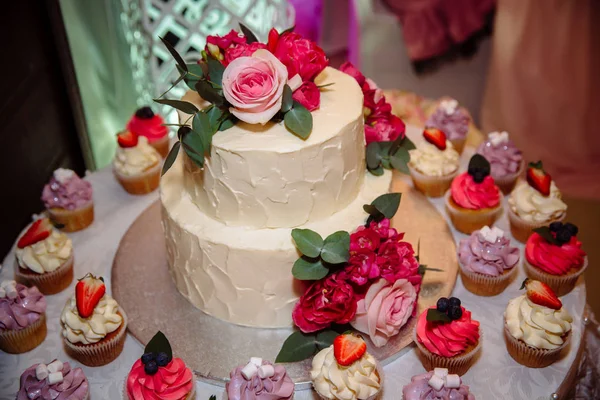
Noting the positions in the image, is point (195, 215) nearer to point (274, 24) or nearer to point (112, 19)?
point (274, 24)

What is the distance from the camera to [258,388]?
2365mm

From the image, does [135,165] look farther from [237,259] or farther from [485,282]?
[485,282]

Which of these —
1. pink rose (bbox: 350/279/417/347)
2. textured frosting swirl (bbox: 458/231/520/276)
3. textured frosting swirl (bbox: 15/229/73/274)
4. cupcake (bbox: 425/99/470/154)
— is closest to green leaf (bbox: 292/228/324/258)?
pink rose (bbox: 350/279/417/347)

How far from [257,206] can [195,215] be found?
31cm

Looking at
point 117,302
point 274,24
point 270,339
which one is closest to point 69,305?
point 117,302

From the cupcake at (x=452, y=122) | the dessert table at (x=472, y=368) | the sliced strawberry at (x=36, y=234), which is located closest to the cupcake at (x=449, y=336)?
the dessert table at (x=472, y=368)

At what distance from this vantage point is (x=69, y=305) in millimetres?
2691

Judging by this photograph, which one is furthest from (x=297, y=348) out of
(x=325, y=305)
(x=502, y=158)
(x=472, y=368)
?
(x=502, y=158)

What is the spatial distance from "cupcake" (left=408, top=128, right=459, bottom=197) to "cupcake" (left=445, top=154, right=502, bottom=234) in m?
0.21

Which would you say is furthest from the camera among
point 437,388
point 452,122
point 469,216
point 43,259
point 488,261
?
point 452,122

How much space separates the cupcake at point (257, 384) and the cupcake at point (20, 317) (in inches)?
35.7

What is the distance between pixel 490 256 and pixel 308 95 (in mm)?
1039

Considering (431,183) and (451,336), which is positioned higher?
(451,336)

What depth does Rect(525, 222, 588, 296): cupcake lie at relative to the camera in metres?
2.87
